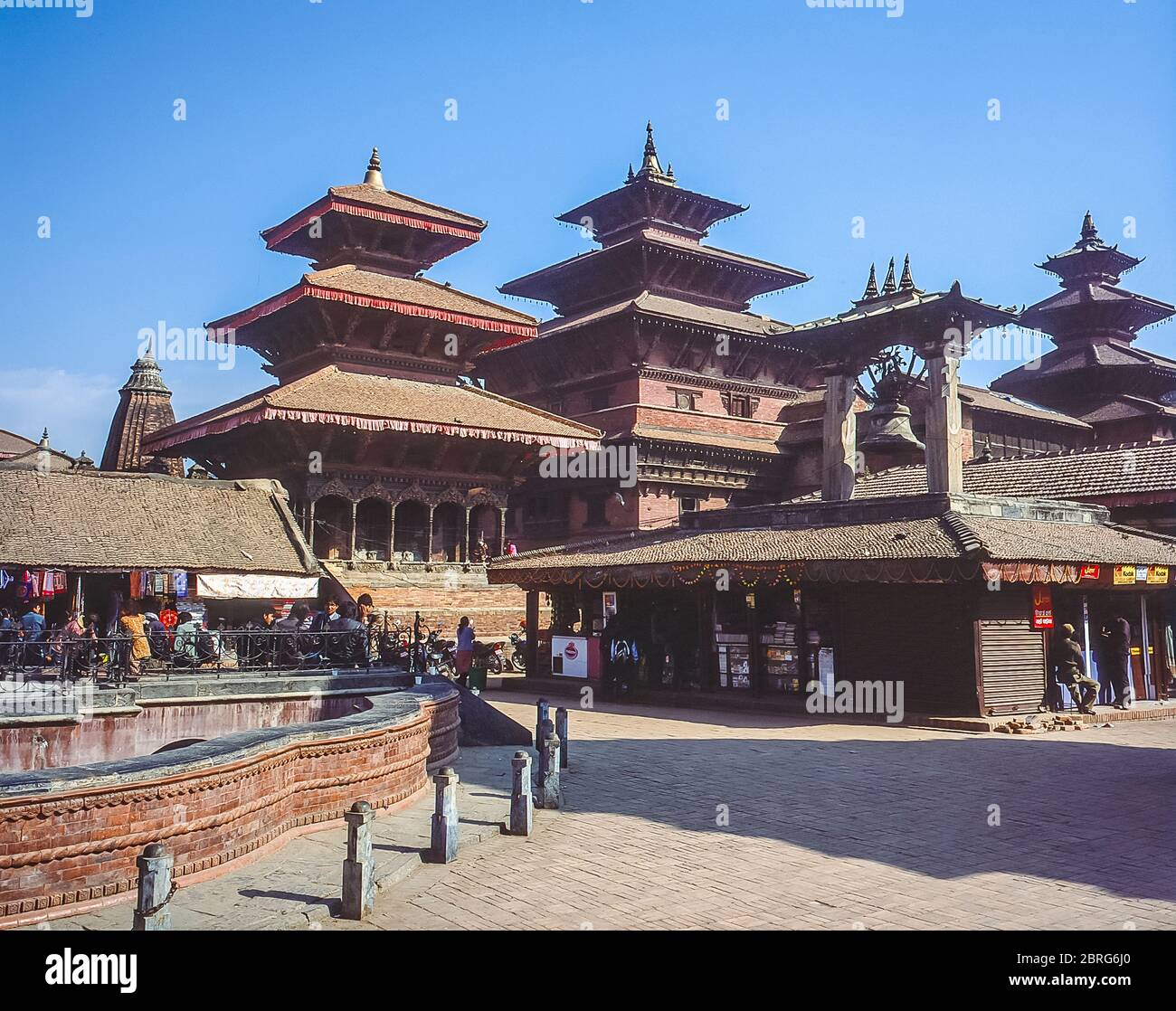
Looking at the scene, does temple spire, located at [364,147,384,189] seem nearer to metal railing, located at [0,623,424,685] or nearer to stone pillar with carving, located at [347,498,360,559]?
stone pillar with carving, located at [347,498,360,559]

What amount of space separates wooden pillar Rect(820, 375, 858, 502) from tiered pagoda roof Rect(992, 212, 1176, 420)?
26.7 meters

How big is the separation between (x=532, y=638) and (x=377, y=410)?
27.1 ft

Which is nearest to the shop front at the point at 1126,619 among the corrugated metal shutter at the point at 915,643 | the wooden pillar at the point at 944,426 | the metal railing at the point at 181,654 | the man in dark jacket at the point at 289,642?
the corrugated metal shutter at the point at 915,643

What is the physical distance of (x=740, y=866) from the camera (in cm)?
828

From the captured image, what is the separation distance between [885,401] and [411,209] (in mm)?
19553

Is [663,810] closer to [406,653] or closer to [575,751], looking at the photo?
[575,751]

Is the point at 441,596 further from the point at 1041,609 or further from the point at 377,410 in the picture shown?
the point at 1041,609

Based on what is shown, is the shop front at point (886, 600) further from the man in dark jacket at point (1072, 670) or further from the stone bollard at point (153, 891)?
the stone bollard at point (153, 891)

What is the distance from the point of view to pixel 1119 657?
19844 millimetres

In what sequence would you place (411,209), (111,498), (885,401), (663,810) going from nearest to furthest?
(663,810) → (111,498) → (885,401) → (411,209)

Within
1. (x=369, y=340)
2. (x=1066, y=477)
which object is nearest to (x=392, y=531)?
(x=369, y=340)

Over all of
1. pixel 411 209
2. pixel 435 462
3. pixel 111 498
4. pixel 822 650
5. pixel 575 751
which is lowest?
pixel 575 751

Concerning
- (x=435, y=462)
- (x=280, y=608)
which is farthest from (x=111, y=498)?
(x=435, y=462)

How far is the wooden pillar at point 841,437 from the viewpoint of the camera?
74.9ft
